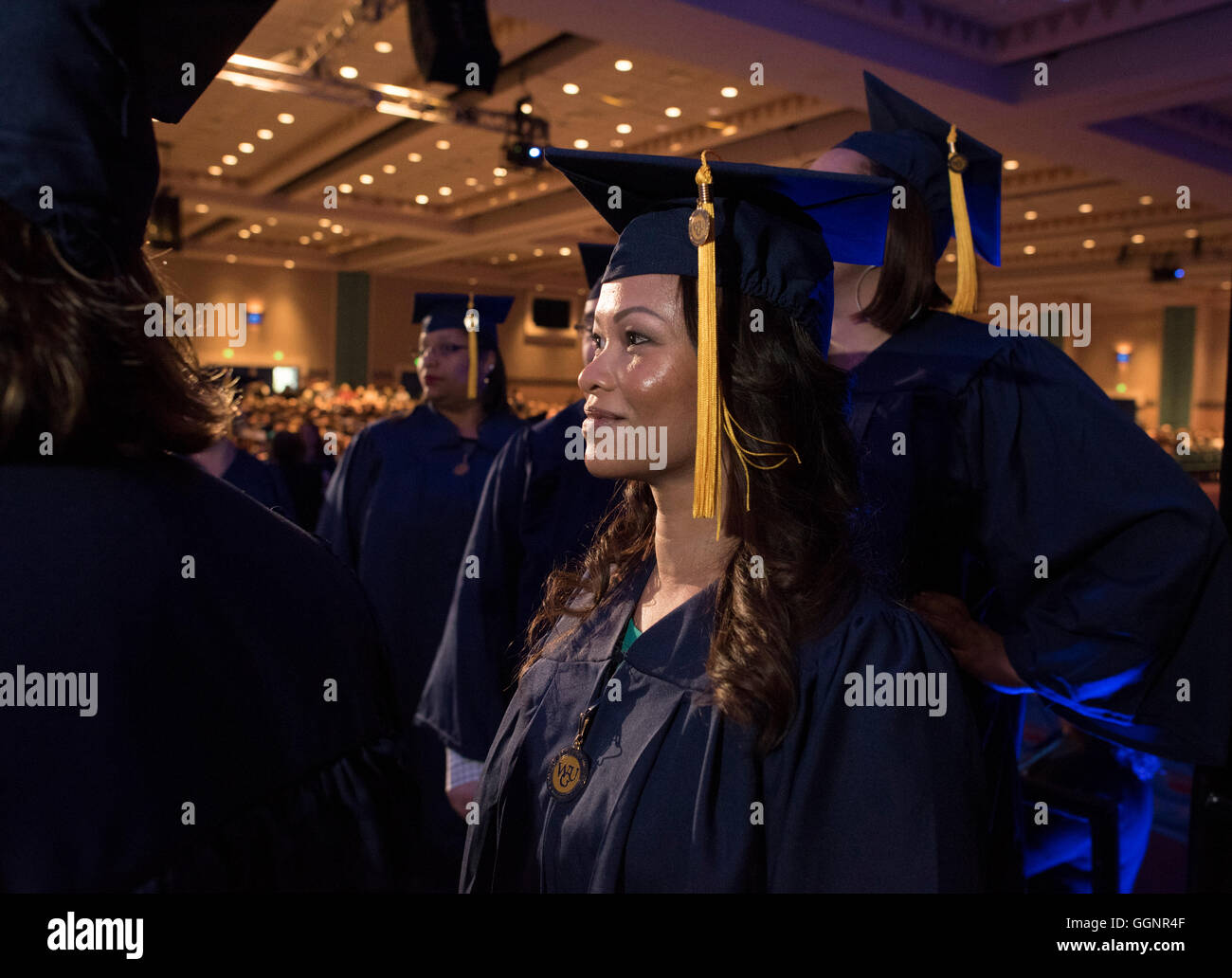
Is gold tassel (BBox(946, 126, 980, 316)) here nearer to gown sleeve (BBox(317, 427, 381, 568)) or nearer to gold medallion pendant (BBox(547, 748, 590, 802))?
gold medallion pendant (BBox(547, 748, 590, 802))

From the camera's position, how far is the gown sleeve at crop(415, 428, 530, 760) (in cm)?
264

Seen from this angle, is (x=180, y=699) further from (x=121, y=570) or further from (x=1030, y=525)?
(x=1030, y=525)

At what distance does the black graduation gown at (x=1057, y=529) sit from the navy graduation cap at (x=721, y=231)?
496 mm

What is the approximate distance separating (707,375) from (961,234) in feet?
3.83

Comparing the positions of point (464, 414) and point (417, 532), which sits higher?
point (464, 414)

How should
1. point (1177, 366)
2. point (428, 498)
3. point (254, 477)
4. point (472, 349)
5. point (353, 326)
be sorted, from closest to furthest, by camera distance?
1. point (254, 477)
2. point (428, 498)
3. point (472, 349)
4. point (353, 326)
5. point (1177, 366)

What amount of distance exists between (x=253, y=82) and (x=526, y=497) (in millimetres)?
8545

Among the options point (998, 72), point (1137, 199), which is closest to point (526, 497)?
point (998, 72)

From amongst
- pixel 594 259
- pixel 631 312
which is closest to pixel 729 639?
pixel 631 312

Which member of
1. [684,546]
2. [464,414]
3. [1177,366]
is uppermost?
[1177,366]

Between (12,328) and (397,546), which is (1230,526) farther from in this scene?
(397,546)

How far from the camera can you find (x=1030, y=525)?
1838 millimetres

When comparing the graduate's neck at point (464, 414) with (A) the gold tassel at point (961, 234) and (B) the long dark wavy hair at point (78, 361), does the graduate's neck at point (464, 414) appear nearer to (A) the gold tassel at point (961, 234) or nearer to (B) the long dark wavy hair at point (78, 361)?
(A) the gold tassel at point (961, 234)
